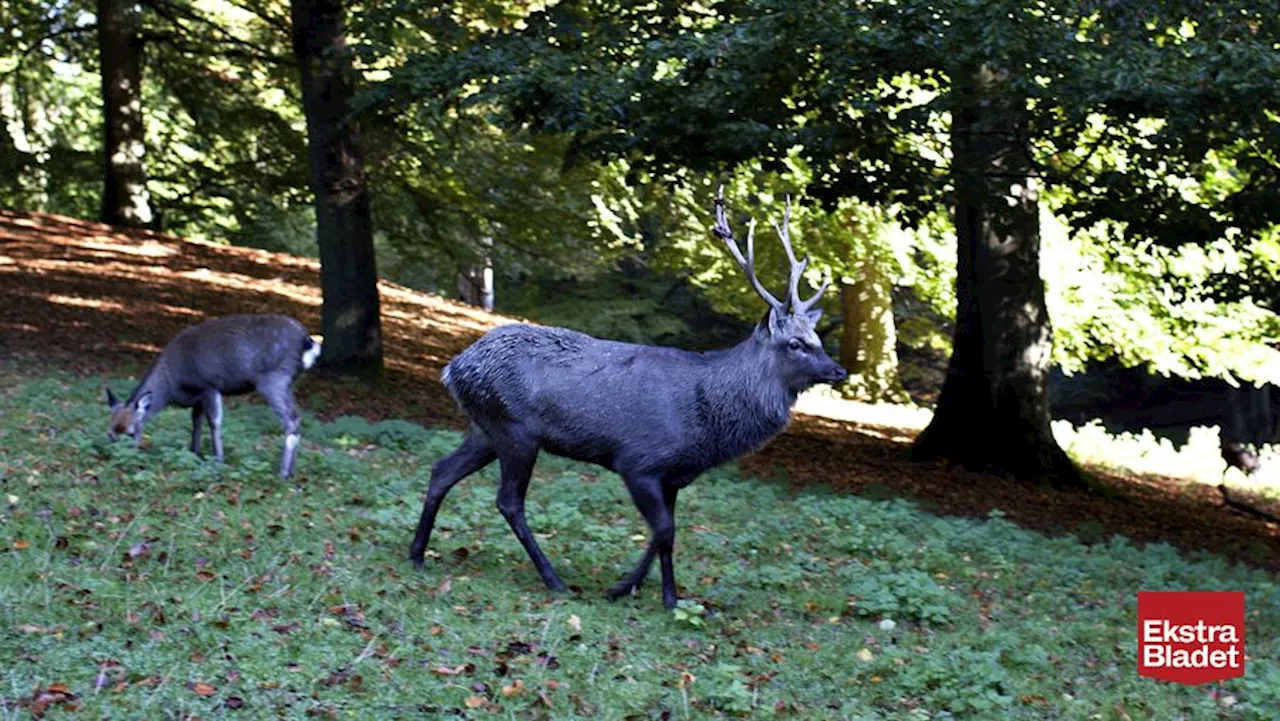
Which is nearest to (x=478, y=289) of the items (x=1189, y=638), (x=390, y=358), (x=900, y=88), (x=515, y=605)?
(x=390, y=358)

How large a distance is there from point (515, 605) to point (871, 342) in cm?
1978

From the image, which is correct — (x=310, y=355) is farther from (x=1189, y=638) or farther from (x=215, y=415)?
(x=1189, y=638)

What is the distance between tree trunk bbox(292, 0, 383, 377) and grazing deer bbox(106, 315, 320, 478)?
15.7 ft

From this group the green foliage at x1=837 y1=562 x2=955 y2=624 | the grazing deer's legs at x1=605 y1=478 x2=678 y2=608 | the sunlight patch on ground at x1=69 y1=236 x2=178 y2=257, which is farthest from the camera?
the sunlight patch on ground at x1=69 y1=236 x2=178 y2=257

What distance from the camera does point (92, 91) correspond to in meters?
31.2

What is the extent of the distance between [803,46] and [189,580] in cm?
666

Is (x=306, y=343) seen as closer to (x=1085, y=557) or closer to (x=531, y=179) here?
(x=1085, y=557)

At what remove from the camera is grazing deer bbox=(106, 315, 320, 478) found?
1135cm

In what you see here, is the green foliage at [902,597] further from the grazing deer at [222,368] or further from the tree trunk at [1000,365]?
the tree trunk at [1000,365]

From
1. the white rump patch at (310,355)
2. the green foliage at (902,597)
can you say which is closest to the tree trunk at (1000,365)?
the green foliage at (902,597)

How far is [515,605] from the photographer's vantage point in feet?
25.2

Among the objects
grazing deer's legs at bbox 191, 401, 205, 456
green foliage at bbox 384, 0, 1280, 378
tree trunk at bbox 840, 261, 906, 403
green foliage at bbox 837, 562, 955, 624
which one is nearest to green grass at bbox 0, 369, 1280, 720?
green foliage at bbox 837, 562, 955, 624

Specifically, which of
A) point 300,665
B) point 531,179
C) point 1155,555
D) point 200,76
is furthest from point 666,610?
point 200,76

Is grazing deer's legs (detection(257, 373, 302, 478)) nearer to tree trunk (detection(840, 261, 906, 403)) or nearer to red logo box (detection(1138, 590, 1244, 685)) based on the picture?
red logo box (detection(1138, 590, 1244, 685))
